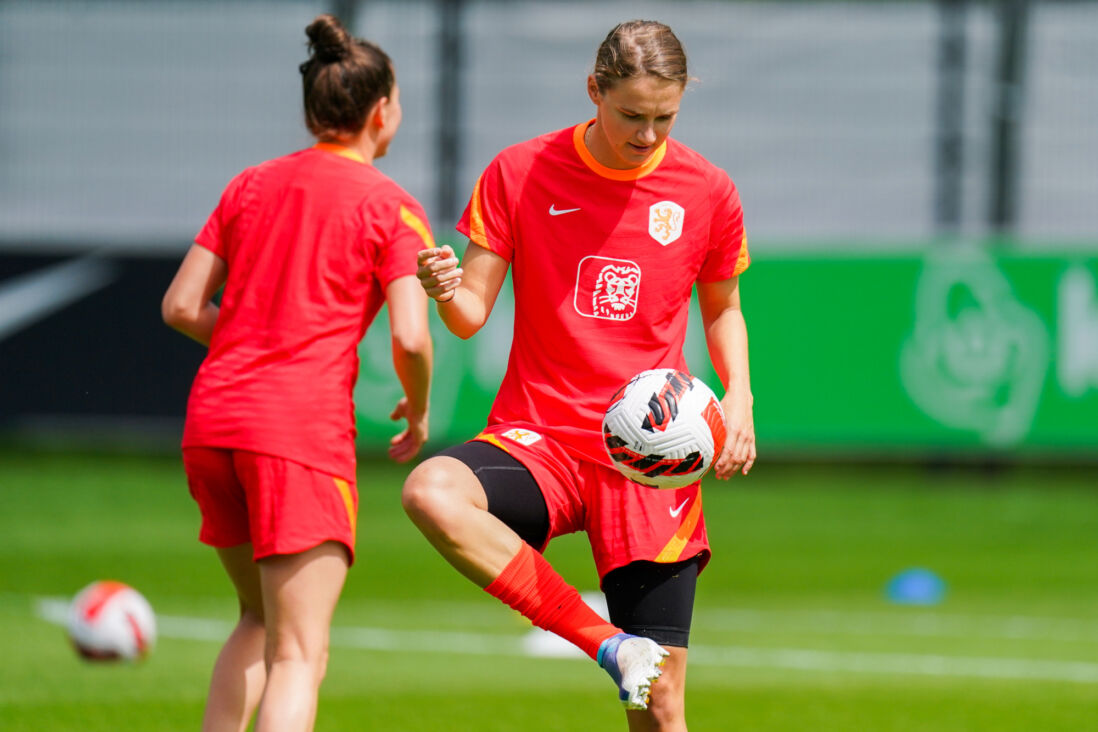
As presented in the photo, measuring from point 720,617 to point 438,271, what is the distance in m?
6.24

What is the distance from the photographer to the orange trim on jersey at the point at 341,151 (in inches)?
188

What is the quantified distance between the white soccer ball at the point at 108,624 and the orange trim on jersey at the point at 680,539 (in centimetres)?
391

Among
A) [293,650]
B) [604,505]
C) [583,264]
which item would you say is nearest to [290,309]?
[583,264]

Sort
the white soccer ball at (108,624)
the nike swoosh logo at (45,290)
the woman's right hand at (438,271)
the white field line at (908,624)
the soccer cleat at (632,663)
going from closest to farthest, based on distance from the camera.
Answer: the soccer cleat at (632,663)
the woman's right hand at (438,271)
the white soccer ball at (108,624)
the white field line at (908,624)
the nike swoosh logo at (45,290)

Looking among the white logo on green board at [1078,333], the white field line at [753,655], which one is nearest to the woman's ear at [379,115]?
the white field line at [753,655]

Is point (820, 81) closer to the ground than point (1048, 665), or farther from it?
farther from it

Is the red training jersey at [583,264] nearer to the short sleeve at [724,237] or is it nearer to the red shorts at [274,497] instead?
the short sleeve at [724,237]

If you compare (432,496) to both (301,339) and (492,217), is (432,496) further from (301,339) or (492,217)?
(492,217)

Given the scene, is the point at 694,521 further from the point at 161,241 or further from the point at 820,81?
the point at 820,81

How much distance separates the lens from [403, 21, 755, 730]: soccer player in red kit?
14.6 ft

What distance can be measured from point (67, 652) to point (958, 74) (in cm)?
1272

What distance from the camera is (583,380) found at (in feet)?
15.3

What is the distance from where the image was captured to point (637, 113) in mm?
4441

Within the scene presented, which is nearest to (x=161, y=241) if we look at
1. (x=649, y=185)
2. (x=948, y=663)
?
(x=948, y=663)
